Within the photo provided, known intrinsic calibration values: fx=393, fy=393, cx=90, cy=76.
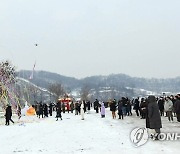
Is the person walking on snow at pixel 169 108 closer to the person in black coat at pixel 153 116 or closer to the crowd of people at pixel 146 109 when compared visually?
the crowd of people at pixel 146 109

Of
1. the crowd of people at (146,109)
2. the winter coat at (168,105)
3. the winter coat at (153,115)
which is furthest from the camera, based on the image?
the winter coat at (168,105)

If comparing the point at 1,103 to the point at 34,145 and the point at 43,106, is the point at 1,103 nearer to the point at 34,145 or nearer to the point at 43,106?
the point at 43,106

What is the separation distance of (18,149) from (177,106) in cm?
1140

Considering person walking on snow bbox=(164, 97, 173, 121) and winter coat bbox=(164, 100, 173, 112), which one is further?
winter coat bbox=(164, 100, 173, 112)

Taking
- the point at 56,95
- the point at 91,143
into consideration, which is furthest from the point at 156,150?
the point at 56,95

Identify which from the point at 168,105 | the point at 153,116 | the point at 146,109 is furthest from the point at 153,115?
the point at 168,105

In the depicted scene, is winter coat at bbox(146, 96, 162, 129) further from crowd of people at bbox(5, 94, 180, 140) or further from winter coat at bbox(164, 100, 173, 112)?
winter coat at bbox(164, 100, 173, 112)

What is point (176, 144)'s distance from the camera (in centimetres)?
1309

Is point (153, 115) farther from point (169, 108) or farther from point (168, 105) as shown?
point (168, 105)

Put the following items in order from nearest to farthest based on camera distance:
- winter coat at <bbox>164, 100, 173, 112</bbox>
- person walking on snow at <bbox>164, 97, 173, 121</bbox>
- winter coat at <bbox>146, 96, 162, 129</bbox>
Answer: winter coat at <bbox>146, 96, 162, 129</bbox> < person walking on snow at <bbox>164, 97, 173, 121</bbox> < winter coat at <bbox>164, 100, 173, 112</bbox>

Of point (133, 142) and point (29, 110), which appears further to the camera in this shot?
point (29, 110)

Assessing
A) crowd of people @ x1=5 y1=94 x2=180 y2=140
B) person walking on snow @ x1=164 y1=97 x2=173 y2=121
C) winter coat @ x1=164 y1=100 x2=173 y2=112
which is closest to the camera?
crowd of people @ x1=5 y1=94 x2=180 y2=140

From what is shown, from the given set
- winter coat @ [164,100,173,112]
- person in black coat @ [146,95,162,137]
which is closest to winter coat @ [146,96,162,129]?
person in black coat @ [146,95,162,137]

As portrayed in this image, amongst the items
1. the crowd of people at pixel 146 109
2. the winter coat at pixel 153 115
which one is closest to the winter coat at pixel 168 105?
the crowd of people at pixel 146 109
